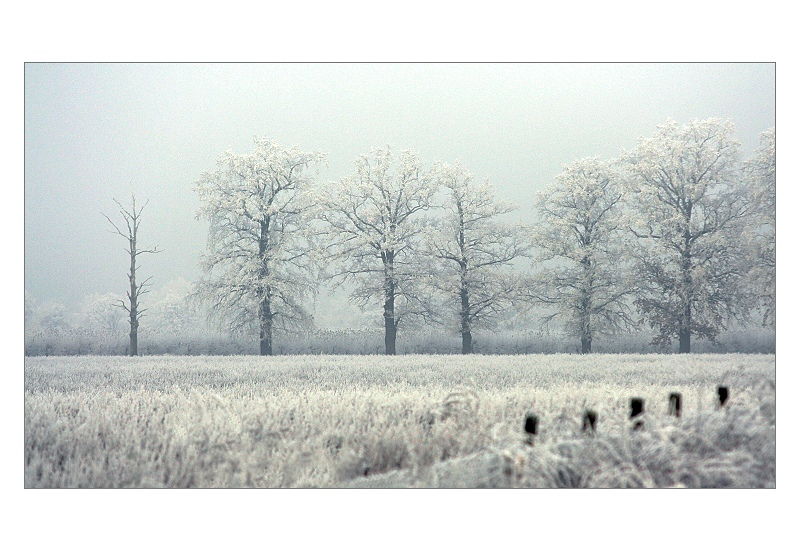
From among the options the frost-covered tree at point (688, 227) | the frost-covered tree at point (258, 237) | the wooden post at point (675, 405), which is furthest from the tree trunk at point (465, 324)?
the wooden post at point (675, 405)

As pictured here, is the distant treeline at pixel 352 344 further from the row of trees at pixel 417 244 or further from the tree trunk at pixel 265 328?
the row of trees at pixel 417 244

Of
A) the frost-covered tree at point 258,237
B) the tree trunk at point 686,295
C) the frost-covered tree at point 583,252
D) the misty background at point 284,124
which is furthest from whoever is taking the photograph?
the frost-covered tree at point 258,237

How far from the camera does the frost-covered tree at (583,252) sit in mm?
18094

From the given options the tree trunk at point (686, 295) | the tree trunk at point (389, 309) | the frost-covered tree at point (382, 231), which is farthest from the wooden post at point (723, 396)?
the tree trunk at point (389, 309)

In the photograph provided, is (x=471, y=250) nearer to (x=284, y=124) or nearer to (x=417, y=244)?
(x=417, y=244)

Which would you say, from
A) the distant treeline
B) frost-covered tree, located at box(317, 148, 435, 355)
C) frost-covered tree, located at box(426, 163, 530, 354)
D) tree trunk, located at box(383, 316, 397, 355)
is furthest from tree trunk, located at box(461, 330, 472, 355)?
tree trunk, located at box(383, 316, 397, 355)

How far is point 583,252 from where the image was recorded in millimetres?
18312

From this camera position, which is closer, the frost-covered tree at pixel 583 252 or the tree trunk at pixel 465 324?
the frost-covered tree at pixel 583 252

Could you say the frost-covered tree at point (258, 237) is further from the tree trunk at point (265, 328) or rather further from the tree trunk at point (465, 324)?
the tree trunk at point (465, 324)

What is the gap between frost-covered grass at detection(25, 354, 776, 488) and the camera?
4961 millimetres

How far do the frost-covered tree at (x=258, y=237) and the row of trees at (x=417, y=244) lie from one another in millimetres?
37

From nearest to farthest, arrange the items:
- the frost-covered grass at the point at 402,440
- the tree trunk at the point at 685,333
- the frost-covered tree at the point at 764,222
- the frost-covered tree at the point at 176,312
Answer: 1. the frost-covered grass at the point at 402,440
2. the frost-covered tree at the point at 764,222
3. the tree trunk at the point at 685,333
4. the frost-covered tree at the point at 176,312

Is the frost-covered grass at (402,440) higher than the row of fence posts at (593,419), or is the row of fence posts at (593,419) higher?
the row of fence posts at (593,419)

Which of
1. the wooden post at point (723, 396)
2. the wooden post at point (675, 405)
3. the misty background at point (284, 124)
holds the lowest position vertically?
the wooden post at point (675, 405)
